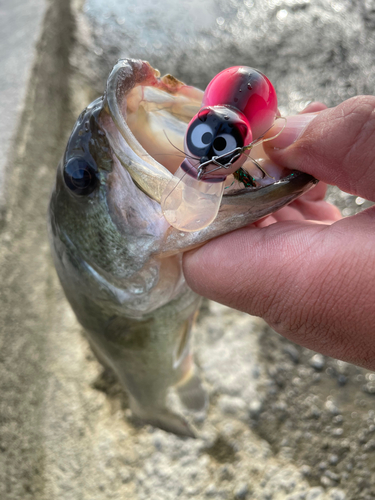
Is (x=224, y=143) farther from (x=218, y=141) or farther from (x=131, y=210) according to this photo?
(x=131, y=210)

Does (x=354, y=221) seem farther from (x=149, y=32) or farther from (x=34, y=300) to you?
(x=149, y=32)

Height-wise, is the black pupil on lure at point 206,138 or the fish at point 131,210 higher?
the black pupil on lure at point 206,138

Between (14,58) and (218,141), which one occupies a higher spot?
(218,141)

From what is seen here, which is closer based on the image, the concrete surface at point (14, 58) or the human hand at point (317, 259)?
the human hand at point (317, 259)

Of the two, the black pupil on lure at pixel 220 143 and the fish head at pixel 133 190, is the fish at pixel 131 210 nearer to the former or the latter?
the fish head at pixel 133 190

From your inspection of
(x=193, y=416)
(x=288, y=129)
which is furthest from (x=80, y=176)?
(x=193, y=416)

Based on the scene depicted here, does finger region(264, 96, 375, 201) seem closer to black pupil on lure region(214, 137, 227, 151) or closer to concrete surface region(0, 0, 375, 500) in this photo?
black pupil on lure region(214, 137, 227, 151)

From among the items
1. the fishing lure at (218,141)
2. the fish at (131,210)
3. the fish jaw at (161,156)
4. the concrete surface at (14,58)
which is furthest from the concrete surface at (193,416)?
the fishing lure at (218,141)
